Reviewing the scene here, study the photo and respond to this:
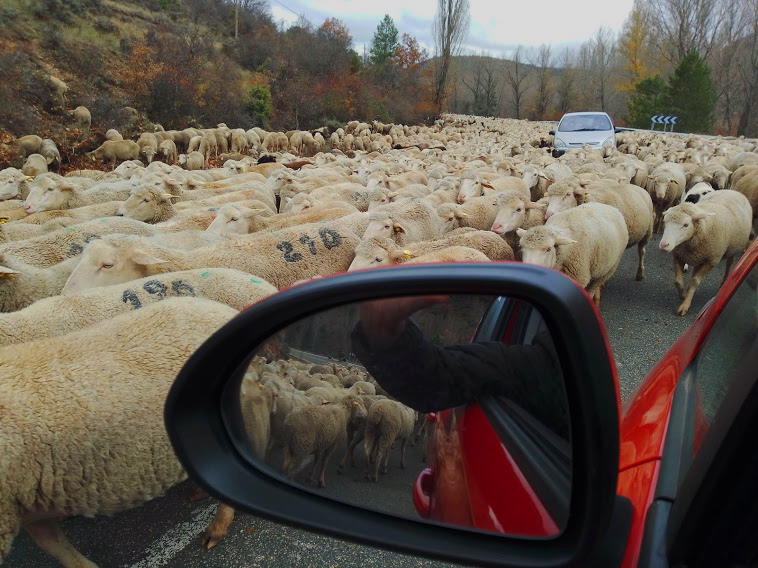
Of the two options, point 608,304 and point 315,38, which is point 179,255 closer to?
point 608,304

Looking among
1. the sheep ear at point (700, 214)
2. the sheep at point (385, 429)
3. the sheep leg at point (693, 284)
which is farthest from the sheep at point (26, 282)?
the sheep ear at point (700, 214)

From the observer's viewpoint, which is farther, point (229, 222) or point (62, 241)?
point (229, 222)

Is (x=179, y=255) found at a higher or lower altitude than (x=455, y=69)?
lower

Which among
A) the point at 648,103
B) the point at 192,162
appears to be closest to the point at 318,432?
the point at 192,162

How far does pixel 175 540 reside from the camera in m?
2.94

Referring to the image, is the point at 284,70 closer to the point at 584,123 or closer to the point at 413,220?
the point at 584,123

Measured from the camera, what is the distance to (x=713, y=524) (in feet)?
2.42

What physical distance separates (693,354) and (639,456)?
504 millimetres

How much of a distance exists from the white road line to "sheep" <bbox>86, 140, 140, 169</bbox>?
17.4m

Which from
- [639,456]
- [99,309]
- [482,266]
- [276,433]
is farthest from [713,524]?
[99,309]

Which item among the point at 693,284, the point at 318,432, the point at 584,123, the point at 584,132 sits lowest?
the point at 693,284

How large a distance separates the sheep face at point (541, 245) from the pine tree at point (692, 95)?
1697 inches

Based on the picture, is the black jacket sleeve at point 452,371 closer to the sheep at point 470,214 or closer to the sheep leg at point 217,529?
the sheep leg at point 217,529

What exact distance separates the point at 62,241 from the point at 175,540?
384cm
